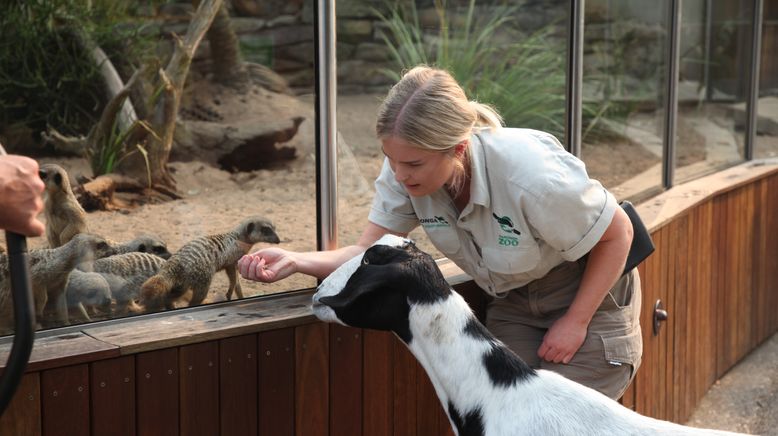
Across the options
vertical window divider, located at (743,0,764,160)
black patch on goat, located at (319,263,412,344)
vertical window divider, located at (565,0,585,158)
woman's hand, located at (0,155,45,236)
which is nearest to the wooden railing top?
vertical window divider, located at (743,0,764,160)

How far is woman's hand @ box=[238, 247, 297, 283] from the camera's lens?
9.20 ft

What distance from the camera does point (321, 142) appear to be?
10.3ft

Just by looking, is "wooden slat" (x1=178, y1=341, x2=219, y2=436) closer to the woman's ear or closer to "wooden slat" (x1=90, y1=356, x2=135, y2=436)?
"wooden slat" (x1=90, y1=356, x2=135, y2=436)

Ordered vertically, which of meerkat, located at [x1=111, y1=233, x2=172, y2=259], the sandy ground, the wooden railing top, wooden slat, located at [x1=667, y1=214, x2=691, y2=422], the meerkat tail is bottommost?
the sandy ground

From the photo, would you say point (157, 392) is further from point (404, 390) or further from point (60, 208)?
point (404, 390)

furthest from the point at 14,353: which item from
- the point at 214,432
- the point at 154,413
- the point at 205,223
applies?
the point at 205,223

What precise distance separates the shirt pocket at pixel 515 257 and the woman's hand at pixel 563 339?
0.71 feet

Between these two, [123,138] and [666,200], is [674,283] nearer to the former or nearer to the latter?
[666,200]

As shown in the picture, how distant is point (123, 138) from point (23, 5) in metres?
0.49

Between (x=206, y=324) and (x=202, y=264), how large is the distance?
311 millimetres

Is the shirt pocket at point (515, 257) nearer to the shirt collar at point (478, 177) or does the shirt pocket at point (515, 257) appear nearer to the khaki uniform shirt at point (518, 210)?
the khaki uniform shirt at point (518, 210)

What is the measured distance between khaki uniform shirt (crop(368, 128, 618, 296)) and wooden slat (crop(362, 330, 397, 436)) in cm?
34

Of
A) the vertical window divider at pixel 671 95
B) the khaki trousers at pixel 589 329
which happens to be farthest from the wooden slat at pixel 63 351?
the vertical window divider at pixel 671 95

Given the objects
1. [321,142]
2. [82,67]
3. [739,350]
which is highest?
[82,67]
